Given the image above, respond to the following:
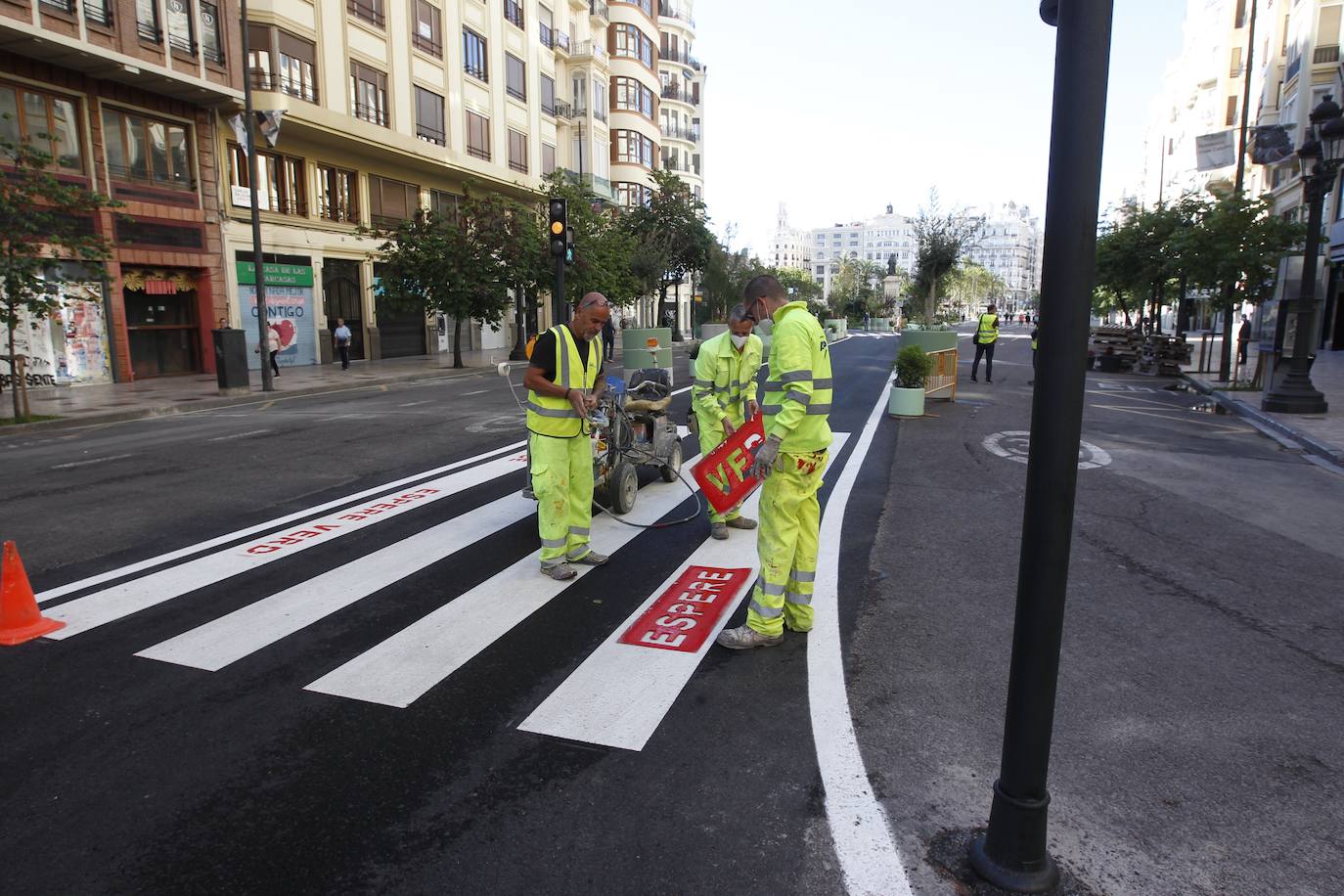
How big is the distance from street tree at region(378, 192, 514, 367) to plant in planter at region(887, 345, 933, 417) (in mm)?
16887

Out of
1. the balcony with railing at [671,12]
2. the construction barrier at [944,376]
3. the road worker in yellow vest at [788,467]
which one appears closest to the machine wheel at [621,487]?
the road worker in yellow vest at [788,467]

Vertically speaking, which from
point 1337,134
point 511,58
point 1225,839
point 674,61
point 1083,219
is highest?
point 674,61

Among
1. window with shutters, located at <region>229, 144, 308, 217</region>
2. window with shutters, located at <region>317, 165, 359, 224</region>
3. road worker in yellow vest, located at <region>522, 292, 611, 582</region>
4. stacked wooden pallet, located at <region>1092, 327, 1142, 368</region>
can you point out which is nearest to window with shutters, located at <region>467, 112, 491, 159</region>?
window with shutters, located at <region>317, 165, 359, 224</region>

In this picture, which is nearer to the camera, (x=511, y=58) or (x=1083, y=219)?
(x=1083, y=219)

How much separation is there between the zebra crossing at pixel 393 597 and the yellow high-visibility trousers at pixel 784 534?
1.33 feet

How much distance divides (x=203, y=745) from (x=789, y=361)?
326 cm

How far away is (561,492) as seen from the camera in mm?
5660

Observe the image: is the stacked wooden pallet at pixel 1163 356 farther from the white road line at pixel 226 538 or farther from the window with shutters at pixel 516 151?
the window with shutters at pixel 516 151

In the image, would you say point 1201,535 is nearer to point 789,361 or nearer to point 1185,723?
point 1185,723

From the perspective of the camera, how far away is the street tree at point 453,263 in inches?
1061

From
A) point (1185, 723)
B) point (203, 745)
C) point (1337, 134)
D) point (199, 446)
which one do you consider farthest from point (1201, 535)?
point (199, 446)

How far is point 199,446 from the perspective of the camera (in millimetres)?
11547

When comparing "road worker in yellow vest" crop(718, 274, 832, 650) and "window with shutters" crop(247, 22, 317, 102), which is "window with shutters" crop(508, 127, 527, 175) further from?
"road worker in yellow vest" crop(718, 274, 832, 650)

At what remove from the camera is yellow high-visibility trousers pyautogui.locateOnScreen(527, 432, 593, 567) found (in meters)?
5.62
